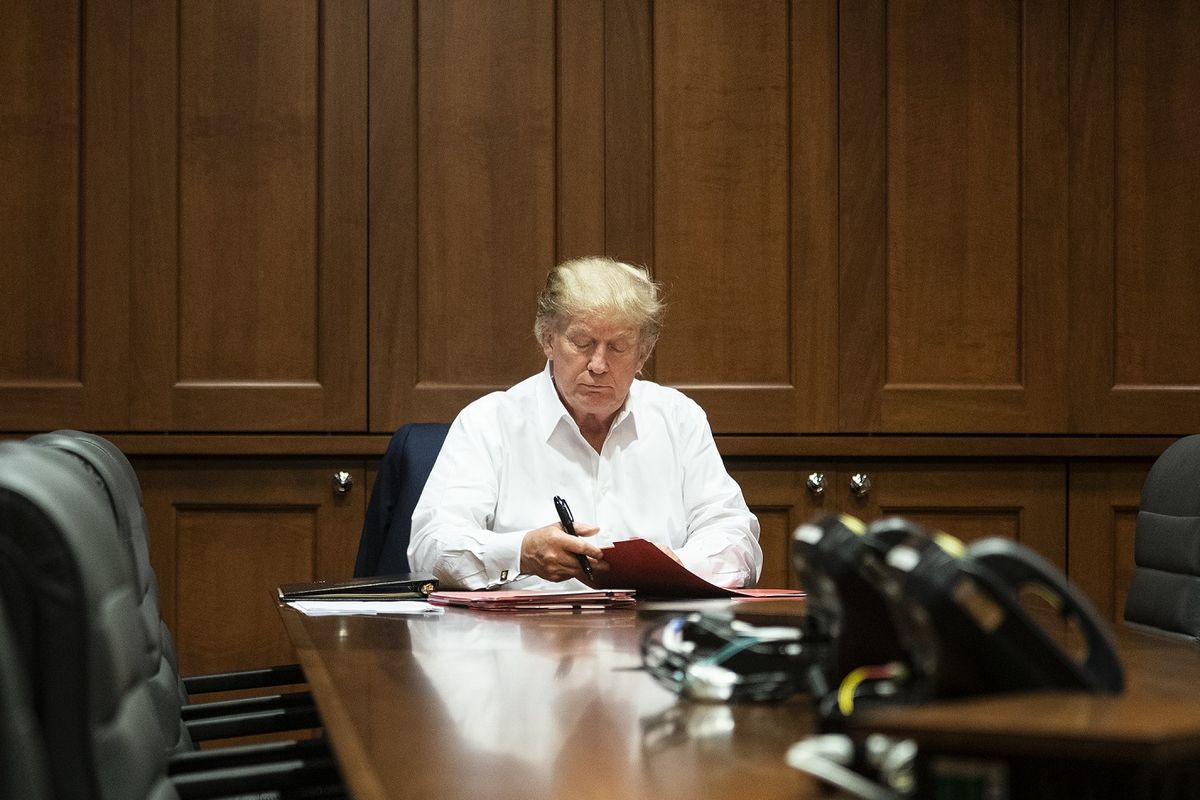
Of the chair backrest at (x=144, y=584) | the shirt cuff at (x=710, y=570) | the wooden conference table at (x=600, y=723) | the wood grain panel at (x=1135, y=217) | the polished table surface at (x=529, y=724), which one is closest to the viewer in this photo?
the wooden conference table at (x=600, y=723)

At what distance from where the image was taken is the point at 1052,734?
0.72m

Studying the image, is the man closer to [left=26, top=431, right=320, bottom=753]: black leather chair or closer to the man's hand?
the man's hand

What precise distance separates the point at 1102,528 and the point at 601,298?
1769 millimetres

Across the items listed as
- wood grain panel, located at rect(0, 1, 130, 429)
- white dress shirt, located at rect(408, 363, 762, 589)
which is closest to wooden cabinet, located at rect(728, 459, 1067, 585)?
white dress shirt, located at rect(408, 363, 762, 589)

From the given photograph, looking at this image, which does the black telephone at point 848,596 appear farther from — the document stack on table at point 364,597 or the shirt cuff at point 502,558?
the shirt cuff at point 502,558

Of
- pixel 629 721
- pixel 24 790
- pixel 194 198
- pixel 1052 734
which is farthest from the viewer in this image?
pixel 194 198

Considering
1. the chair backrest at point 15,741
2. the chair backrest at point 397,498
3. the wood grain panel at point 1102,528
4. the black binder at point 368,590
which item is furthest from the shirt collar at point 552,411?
the chair backrest at point 15,741

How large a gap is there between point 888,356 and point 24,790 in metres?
3.07

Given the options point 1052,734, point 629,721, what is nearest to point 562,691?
point 629,721

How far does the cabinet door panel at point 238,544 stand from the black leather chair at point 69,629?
7.91 feet

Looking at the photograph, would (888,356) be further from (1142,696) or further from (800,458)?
(1142,696)

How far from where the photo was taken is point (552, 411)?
2750mm

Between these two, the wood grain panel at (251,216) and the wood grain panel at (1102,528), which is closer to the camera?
the wood grain panel at (251,216)

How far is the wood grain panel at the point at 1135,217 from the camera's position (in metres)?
3.70
